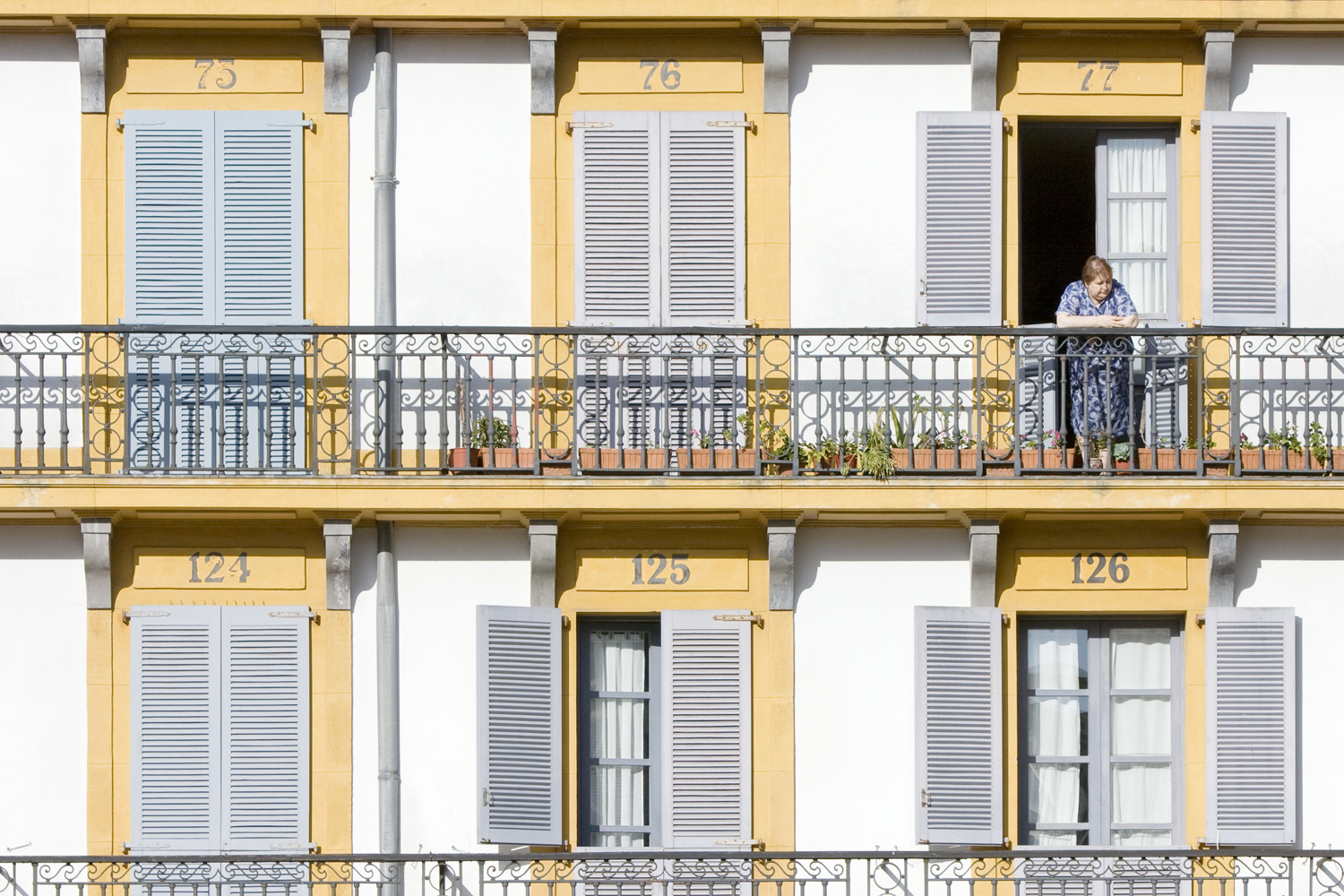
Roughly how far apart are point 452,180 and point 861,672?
16.6 feet

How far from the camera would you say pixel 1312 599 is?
602 inches

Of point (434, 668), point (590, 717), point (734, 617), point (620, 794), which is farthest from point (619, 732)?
point (434, 668)

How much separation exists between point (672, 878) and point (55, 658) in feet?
16.5

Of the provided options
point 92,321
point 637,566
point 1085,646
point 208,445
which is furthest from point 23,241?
point 1085,646

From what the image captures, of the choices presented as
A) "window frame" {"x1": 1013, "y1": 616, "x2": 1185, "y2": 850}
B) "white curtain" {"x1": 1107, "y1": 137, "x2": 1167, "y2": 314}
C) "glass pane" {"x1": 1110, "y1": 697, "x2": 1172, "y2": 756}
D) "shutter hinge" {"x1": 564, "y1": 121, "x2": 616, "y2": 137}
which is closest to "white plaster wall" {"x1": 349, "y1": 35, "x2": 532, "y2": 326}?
"shutter hinge" {"x1": 564, "y1": 121, "x2": 616, "y2": 137}

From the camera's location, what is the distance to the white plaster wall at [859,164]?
15.6m

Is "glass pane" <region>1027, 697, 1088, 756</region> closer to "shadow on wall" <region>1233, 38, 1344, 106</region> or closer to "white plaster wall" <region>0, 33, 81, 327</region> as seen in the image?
"shadow on wall" <region>1233, 38, 1344, 106</region>

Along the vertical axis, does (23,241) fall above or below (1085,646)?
above

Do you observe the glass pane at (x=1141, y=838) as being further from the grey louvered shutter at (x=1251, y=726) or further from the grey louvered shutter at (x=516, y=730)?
the grey louvered shutter at (x=516, y=730)

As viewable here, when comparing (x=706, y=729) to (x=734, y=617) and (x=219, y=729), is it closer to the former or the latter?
(x=734, y=617)

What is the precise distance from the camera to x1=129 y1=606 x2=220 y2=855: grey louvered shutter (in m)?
14.9

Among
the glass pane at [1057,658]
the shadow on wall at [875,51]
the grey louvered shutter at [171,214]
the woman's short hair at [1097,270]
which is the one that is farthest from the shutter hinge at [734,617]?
the grey louvered shutter at [171,214]

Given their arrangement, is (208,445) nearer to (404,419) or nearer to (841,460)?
(404,419)

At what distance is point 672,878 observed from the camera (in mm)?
14383
